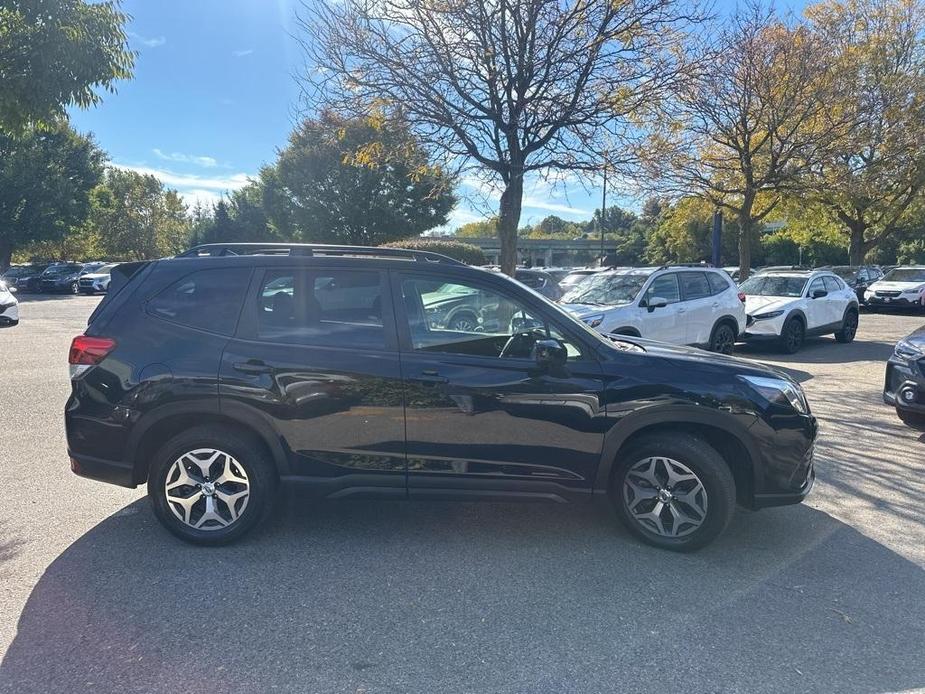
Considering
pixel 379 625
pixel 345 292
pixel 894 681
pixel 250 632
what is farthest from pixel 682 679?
pixel 345 292

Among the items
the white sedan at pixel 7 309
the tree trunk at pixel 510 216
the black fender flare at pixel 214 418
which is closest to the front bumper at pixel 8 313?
the white sedan at pixel 7 309

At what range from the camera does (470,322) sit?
3.95 meters

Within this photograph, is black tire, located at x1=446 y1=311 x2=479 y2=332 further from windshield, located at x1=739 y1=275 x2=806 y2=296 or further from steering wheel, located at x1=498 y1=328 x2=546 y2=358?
windshield, located at x1=739 y1=275 x2=806 y2=296

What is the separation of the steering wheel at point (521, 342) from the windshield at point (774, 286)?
10.7 meters

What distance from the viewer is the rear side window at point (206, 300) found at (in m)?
3.83

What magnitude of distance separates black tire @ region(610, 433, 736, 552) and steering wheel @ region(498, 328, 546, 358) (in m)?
0.87

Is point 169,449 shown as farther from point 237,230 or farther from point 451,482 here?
point 237,230

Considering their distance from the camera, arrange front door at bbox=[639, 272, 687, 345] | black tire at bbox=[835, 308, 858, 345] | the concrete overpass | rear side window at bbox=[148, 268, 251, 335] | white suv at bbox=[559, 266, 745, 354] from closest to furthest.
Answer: rear side window at bbox=[148, 268, 251, 335] < white suv at bbox=[559, 266, 745, 354] < front door at bbox=[639, 272, 687, 345] < black tire at bbox=[835, 308, 858, 345] < the concrete overpass

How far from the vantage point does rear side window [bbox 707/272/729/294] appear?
10586 mm

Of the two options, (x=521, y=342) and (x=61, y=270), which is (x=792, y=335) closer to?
(x=521, y=342)

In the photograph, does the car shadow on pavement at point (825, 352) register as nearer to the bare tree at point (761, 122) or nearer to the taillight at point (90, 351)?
the bare tree at point (761, 122)

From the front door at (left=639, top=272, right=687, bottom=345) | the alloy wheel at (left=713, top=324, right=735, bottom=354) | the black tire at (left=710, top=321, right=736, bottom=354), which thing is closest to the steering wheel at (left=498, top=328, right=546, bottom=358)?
the front door at (left=639, top=272, right=687, bottom=345)

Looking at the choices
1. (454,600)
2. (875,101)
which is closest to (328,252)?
(454,600)

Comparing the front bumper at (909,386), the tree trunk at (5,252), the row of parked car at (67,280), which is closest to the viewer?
the front bumper at (909,386)
